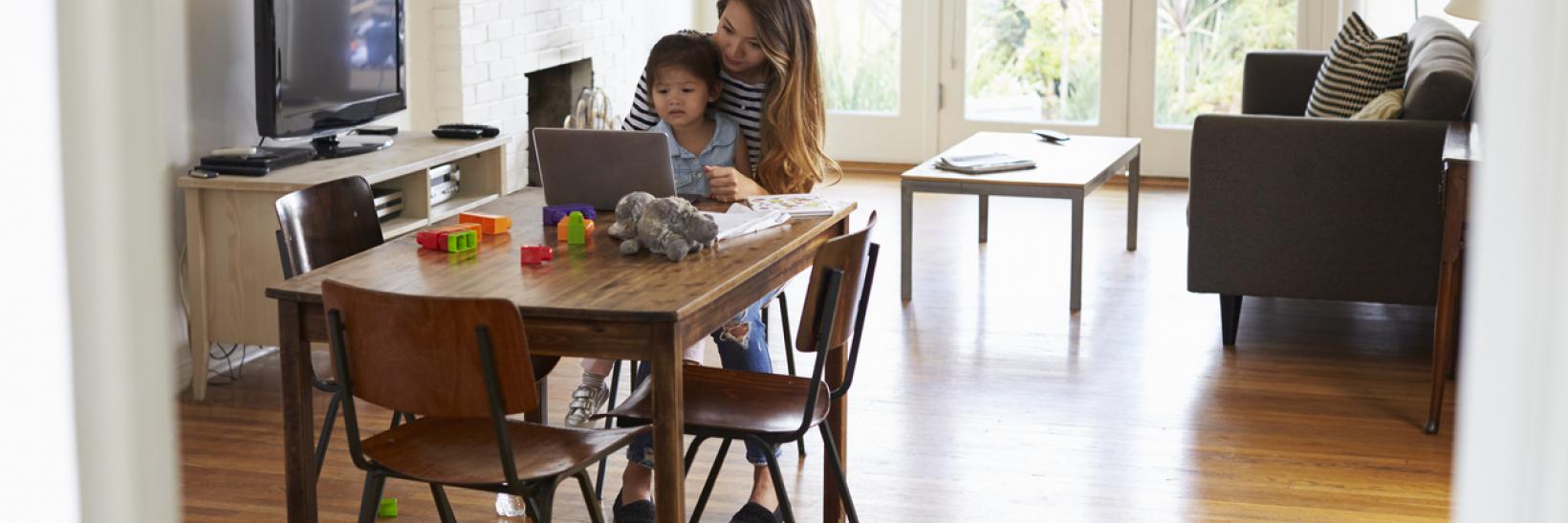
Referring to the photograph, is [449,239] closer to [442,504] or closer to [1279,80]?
[442,504]

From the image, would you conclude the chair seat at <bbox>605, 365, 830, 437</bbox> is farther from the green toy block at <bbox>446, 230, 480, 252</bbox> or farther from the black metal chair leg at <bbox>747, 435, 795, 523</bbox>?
the green toy block at <bbox>446, 230, 480, 252</bbox>

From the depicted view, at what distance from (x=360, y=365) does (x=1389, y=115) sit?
123 inches

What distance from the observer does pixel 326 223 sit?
2.76 meters

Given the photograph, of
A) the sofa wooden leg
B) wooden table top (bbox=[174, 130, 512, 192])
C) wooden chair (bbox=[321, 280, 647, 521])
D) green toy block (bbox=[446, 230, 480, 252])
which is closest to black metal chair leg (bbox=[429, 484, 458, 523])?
wooden chair (bbox=[321, 280, 647, 521])

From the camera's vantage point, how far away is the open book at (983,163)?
196 inches

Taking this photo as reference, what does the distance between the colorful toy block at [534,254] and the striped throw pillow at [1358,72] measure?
3367 millimetres

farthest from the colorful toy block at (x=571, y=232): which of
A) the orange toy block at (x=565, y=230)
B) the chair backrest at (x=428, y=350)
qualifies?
the chair backrest at (x=428, y=350)

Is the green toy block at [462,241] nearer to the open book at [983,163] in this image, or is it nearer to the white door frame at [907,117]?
the open book at [983,163]

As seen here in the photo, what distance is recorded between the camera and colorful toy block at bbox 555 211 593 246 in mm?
2541

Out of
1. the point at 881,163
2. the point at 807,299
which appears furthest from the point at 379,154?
the point at 881,163

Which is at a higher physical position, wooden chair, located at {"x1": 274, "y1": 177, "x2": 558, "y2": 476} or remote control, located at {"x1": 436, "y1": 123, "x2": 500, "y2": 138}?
remote control, located at {"x1": 436, "y1": 123, "x2": 500, "y2": 138}

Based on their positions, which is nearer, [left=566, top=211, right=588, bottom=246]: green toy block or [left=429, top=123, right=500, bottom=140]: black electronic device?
[left=566, top=211, right=588, bottom=246]: green toy block

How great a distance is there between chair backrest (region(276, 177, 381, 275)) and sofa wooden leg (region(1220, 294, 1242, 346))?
2.48 metres

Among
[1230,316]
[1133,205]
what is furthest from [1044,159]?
[1230,316]
